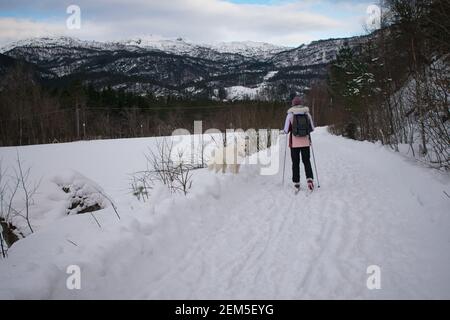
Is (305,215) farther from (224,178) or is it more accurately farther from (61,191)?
(61,191)

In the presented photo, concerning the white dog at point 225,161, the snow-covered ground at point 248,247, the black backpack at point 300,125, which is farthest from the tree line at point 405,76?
the white dog at point 225,161

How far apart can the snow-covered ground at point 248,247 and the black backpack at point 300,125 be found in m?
1.42

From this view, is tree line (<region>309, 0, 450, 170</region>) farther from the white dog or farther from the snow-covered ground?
the white dog

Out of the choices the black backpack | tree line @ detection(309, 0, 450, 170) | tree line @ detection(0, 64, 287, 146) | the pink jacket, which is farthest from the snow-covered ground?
tree line @ detection(0, 64, 287, 146)

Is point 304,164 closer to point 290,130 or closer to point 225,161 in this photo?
point 290,130

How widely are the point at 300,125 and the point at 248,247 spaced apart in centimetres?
379

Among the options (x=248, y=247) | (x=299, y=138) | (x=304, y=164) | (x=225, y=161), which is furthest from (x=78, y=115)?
(x=248, y=247)

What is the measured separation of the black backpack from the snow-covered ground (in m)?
1.42

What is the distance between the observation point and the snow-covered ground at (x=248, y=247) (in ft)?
9.93

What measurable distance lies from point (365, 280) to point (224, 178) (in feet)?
13.9

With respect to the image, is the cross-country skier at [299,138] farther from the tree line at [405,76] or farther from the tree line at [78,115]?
the tree line at [78,115]

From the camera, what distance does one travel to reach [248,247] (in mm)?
4039

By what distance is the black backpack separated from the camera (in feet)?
22.6

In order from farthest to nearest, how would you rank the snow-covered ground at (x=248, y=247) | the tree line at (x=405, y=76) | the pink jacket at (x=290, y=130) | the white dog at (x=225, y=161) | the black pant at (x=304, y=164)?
the white dog at (x=225, y=161)
the tree line at (x=405, y=76)
the pink jacket at (x=290, y=130)
the black pant at (x=304, y=164)
the snow-covered ground at (x=248, y=247)
